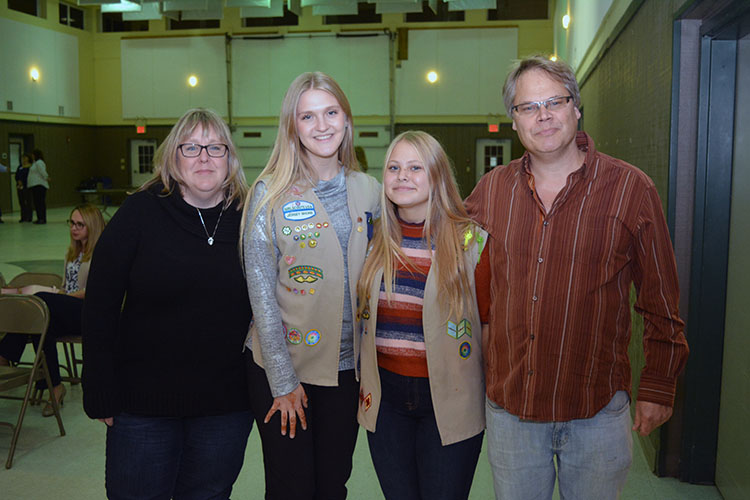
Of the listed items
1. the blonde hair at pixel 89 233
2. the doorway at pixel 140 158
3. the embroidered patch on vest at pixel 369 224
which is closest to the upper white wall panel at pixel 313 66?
the doorway at pixel 140 158

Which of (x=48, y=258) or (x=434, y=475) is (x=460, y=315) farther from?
(x=48, y=258)

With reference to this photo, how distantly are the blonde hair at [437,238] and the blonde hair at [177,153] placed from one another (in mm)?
542

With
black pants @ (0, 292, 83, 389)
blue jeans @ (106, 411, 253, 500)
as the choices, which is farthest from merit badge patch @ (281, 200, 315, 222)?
black pants @ (0, 292, 83, 389)

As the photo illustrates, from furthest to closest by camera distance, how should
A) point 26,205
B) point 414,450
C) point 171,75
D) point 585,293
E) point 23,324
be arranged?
1. point 171,75
2. point 26,205
3. point 23,324
4. point 414,450
5. point 585,293

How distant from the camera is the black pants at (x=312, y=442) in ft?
7.14

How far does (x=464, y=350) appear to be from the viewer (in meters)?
2.02

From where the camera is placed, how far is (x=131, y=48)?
882 inches

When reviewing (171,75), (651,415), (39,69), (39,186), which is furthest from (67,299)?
(171,75)

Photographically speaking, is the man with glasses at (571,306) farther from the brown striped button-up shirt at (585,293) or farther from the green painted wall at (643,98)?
the green painted wall at (643,98)

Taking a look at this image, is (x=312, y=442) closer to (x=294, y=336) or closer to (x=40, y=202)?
(x=294, y=336)

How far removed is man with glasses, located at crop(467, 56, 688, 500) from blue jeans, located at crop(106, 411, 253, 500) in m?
0.96

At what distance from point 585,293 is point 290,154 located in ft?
3.43

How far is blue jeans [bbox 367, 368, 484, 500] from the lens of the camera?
2.04m

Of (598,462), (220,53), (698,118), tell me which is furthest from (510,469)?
(220,53)
